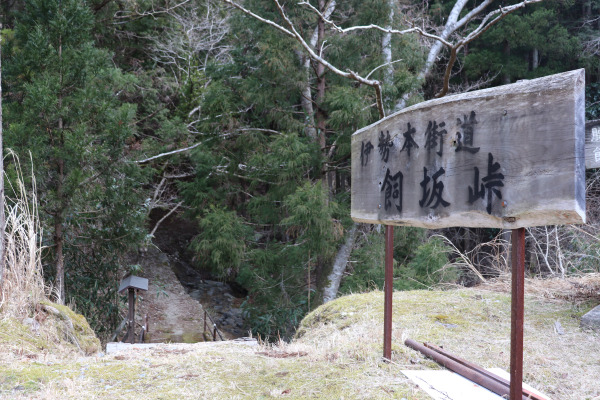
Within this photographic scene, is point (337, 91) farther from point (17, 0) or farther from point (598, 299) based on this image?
point (17, 0)

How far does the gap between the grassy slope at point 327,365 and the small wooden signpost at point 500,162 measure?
86 centimetres

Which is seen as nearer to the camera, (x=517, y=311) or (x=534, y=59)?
(x=517, y=311)

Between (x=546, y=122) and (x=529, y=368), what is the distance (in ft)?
5.93

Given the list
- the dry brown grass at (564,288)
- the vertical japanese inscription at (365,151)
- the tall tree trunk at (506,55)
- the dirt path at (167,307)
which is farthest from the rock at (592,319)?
the tall tree trunk at (506,55)

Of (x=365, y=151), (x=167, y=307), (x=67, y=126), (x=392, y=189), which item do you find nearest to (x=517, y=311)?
(x=392, y=189)

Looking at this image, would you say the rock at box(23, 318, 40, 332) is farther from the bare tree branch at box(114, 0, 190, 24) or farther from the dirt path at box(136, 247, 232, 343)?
the bare tree branch at box(114, 0, 190, 24)

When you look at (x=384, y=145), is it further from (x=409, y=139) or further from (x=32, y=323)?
(x=32, y=323)

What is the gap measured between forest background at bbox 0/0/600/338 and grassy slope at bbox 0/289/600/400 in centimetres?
183

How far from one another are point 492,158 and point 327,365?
1.53 m

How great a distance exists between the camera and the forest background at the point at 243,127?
19.9 ft

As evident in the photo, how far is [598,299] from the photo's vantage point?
436 centimetres

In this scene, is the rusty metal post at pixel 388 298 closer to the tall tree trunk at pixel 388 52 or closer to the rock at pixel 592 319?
the rock at pixel 592 319

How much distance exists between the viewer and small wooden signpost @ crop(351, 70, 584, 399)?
5.83 ft

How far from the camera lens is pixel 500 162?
201cm
